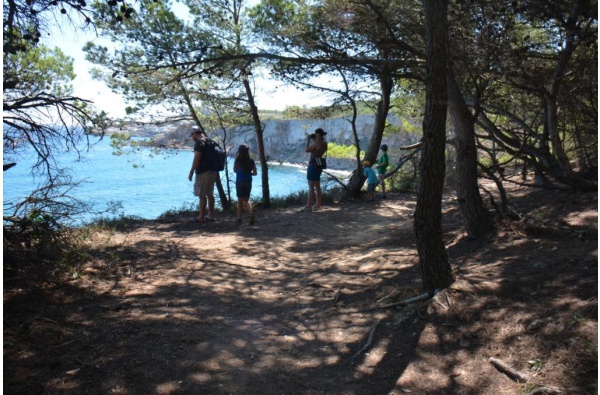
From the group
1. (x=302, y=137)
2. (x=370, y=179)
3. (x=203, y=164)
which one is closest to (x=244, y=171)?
(x=203, y=164)

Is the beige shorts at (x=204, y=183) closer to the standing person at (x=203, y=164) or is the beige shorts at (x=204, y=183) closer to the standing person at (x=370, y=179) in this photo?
the standing person at (x=203, y=164)

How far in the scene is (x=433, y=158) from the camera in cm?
430

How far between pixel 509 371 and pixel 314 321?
1.83 meters

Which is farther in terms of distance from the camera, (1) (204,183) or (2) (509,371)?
(1) (204,183)

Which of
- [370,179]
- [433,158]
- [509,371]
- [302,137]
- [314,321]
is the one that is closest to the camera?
[509,371]

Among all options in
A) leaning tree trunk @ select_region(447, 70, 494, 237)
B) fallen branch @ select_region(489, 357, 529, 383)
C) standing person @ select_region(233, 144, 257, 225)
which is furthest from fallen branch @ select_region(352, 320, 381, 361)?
standing person @ select_region(233, 144, 257, 225)

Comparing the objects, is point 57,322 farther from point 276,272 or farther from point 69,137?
point 276,272

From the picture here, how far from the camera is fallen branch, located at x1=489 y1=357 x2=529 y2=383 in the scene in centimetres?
300

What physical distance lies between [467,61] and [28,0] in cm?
494

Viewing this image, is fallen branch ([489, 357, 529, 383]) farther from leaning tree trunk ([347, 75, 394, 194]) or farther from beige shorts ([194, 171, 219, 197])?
leaning tree trunk ([347, 75, 394, 194])

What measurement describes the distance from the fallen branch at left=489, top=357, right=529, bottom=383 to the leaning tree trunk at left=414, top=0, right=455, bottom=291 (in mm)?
1299

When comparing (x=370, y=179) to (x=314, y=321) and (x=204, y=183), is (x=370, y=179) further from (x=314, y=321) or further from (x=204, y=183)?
(x=314, y=321)

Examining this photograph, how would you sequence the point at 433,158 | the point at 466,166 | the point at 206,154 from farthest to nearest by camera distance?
the point at 206,154, the point at 466,166, the point at 433,158

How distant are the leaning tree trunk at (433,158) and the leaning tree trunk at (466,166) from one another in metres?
1.96
